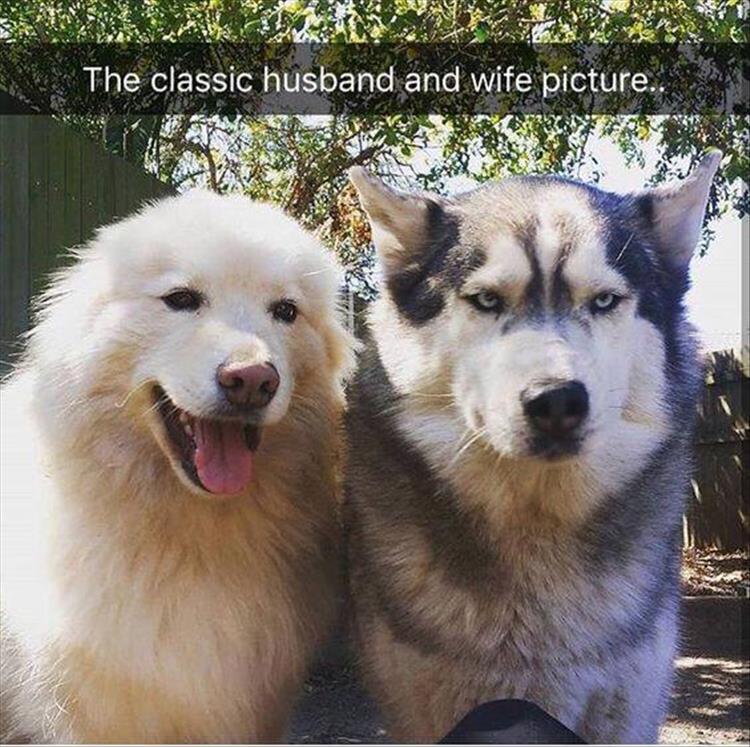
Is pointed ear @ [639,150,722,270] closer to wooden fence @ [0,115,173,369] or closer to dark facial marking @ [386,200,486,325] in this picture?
dark facial marking @ [386,200,486,325]

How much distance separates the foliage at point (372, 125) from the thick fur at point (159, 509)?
0.18 metres

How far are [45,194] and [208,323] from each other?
0.52 metres

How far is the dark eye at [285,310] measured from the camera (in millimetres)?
1429

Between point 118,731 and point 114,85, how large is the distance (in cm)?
98

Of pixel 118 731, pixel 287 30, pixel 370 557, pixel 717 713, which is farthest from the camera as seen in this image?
pixel 717 713

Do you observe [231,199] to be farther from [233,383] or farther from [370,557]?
[370,557]

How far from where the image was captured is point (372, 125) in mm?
1620

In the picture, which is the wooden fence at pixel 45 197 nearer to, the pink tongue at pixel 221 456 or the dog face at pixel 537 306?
the dog face at pixel 537 306

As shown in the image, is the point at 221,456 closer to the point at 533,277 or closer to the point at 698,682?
the point at 533,277

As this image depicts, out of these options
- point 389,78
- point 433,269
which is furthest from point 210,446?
point 389,78

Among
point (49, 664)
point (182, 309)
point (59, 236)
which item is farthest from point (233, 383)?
point (59, 236)

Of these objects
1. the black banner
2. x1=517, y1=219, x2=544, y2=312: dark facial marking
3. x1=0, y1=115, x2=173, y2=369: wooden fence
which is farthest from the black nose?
x1=0, y1=115, x2=173, y2=369: wooden fence

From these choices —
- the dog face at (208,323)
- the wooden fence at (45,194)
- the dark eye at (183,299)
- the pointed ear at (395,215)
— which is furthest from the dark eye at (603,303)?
the wooden fence at (45,194)

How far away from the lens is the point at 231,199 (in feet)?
5.02
